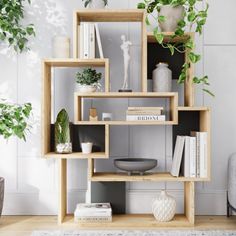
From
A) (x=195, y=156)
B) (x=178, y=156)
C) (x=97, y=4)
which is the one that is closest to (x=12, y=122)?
(x=97, y=4)

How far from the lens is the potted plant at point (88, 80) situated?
271 cm

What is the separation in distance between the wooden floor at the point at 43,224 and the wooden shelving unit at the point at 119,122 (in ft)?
0.26

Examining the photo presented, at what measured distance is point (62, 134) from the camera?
9.00ft

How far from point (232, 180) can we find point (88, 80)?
3.81 ft

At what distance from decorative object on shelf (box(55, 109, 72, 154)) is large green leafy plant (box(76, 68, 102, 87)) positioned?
250mm

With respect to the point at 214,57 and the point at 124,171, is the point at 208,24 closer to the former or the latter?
the point at 214,57

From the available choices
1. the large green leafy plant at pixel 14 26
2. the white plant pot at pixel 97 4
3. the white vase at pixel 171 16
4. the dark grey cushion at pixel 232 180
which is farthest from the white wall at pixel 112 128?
the white vase at pixel 171 16

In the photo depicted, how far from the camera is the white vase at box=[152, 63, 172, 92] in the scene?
2750 mm

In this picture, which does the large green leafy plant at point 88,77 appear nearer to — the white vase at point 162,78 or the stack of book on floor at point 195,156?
the white vase at point 162,78

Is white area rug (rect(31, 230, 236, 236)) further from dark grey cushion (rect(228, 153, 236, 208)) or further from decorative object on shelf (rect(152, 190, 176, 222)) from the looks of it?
dark grey cushion (rect(228, 153, 236, 208))

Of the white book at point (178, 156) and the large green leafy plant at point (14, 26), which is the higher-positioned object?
the large green leafy plant at point (14, 26)

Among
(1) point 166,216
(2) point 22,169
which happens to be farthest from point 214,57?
(2) point 22,169

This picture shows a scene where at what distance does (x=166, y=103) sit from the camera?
3.00m

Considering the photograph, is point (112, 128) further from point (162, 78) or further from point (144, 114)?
point (162, 78)
